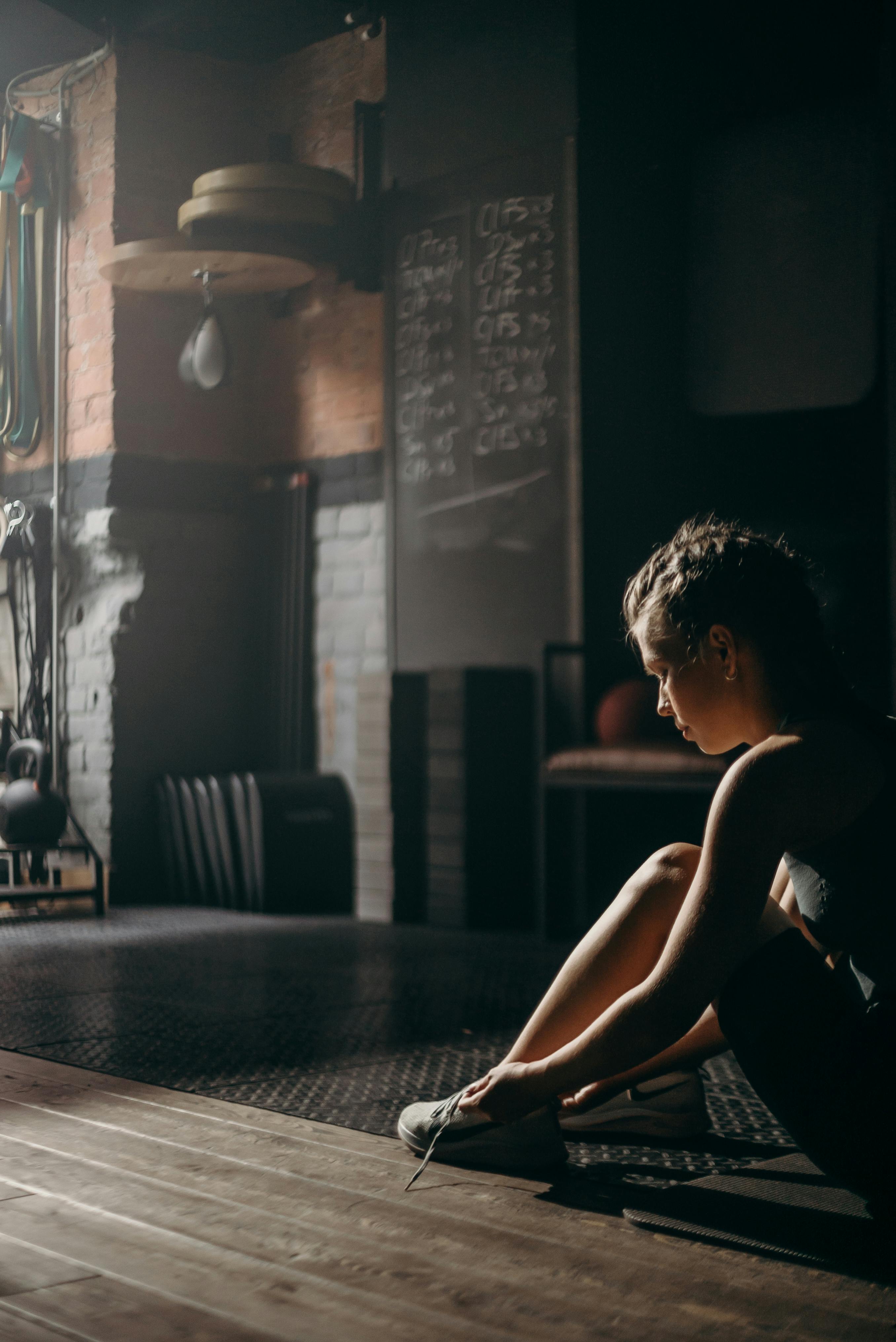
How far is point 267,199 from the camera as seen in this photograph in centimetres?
507

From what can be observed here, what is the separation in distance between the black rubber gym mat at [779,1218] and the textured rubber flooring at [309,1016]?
0.11 metres

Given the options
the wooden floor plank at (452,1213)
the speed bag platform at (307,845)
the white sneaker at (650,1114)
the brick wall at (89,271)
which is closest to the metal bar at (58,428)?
the brick wall at (89,271)

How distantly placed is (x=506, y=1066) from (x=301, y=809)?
376 centimetres

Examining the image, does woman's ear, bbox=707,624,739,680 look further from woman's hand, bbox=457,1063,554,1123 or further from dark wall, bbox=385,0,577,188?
dark wall, bbox=385,0,577,188

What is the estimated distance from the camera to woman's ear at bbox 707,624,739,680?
1528mm

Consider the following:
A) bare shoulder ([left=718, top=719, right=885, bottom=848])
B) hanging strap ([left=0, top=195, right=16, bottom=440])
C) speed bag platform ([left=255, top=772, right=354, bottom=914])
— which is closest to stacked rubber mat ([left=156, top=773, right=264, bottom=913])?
speed bag platform ([left=255, top=772, right=354, bottom=914])

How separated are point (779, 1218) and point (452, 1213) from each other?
15.0 inches

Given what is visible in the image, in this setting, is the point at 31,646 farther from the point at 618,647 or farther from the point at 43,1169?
the point at 43,1169

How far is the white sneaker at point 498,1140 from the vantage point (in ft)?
6.10

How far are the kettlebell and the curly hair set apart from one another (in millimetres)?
4019

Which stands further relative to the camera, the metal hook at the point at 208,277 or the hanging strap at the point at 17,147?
the hanging strap at the point at 17,147

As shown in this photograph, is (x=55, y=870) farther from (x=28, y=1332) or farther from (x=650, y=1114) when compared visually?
(x=28, y=1332)

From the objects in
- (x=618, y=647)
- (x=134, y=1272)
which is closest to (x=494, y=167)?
(x=618, y=647)

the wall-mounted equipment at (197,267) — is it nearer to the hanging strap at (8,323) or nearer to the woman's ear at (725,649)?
the hanging strap at (8,323)
